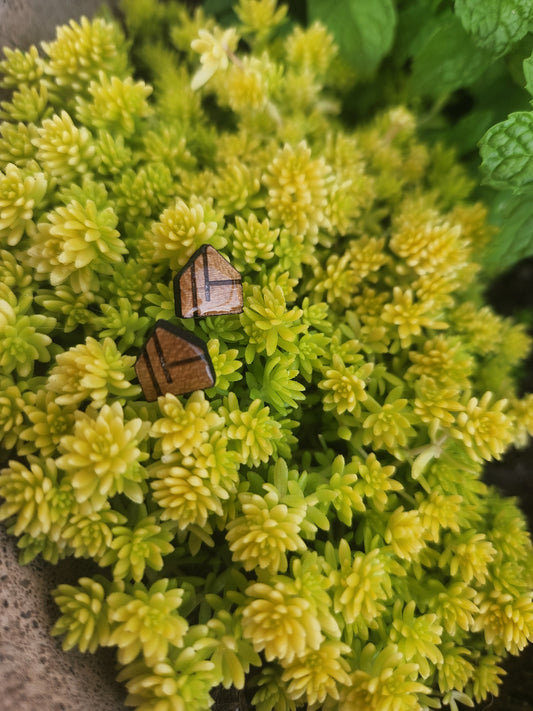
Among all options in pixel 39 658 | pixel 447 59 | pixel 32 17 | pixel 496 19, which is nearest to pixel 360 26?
pixel 447 59

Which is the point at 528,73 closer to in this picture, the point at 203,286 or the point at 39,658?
the point at 203,286

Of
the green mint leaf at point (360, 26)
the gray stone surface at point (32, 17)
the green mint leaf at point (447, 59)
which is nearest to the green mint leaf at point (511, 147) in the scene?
the green mint leaf at point (447, 59)

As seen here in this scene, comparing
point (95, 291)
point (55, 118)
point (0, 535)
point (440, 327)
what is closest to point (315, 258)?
point (440, 327)

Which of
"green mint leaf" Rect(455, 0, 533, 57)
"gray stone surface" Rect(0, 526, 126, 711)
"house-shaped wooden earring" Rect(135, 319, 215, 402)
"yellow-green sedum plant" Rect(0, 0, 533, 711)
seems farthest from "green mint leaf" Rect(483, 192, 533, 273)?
"gray stone surface" Rect(0, 526, 126, 711)

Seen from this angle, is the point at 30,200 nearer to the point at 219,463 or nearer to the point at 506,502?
the point at 219,463

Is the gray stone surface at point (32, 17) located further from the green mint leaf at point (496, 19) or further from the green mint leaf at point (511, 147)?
the green mint leaf at point (511, 147)
